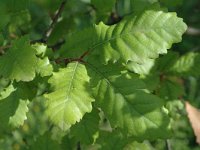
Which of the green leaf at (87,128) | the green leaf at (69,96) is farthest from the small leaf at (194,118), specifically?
the green leaf at (69,96)

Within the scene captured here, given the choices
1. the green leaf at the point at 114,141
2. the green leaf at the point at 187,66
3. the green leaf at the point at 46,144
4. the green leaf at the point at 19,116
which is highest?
the green leaf at the point at 19,116

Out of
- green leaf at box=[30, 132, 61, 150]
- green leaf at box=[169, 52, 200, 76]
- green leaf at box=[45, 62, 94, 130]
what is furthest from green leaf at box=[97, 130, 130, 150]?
green leaf at box=[45, 62, 94, 130]

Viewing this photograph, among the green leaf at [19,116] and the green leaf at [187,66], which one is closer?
the green leaf at [19,116]

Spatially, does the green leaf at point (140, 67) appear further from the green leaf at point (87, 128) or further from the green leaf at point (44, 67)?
the green leaf at point (44, 67)

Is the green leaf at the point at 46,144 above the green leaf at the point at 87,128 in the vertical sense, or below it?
below

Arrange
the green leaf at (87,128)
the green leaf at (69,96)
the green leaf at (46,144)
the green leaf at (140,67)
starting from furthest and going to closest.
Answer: the green leaf at (46,144), the green leaf at (140,67), the green leaf at (87,128), the green leaf at (69,96)

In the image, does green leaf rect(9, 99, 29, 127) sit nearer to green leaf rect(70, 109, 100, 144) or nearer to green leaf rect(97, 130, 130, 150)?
green leaf rect(70, 109, 100, 144)

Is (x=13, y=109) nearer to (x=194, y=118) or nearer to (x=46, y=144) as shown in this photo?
(x=46, y=144)
